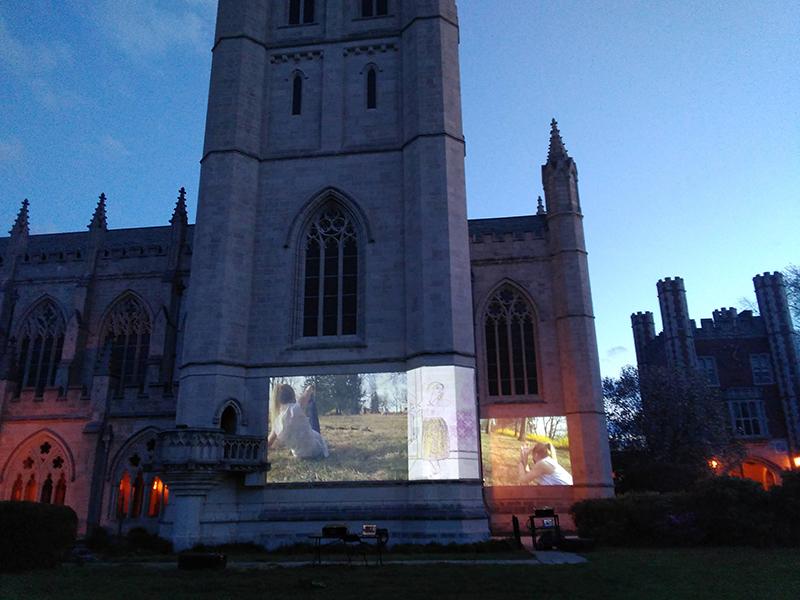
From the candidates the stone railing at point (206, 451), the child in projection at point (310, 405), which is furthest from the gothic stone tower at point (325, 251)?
the child in projection at point (310, 405)

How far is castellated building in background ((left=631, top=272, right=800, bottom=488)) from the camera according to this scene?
38.9 metres

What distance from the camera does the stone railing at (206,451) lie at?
701 inches

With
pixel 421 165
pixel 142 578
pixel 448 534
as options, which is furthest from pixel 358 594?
pixel 421 165

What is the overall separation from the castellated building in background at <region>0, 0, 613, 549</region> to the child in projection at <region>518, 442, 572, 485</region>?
9cm

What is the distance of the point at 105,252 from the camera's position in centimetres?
3156

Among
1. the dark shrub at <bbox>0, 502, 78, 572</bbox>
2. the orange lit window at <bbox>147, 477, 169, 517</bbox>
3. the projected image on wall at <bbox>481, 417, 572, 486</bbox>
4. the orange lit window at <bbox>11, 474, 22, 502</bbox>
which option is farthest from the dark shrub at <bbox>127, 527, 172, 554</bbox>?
the projected image on wall at <bbox>481, 417, 572, 486</bbox>

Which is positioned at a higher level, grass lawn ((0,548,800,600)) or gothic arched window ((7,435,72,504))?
gothic arched window ((7,435,72,504))

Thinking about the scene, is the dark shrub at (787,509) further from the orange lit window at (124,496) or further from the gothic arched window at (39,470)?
the gothic arched window at (39,470)

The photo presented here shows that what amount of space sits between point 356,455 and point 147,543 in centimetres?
676

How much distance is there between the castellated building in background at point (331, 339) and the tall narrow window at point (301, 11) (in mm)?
82

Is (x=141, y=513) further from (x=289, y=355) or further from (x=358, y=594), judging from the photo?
(x=358, y=594)

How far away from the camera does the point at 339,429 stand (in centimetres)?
1906

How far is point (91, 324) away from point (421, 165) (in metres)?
19.1

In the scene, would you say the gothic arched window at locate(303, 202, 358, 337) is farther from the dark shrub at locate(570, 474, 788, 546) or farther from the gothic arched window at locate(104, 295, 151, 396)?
the gothic arched window at locate(104, 295, 151, 396)
